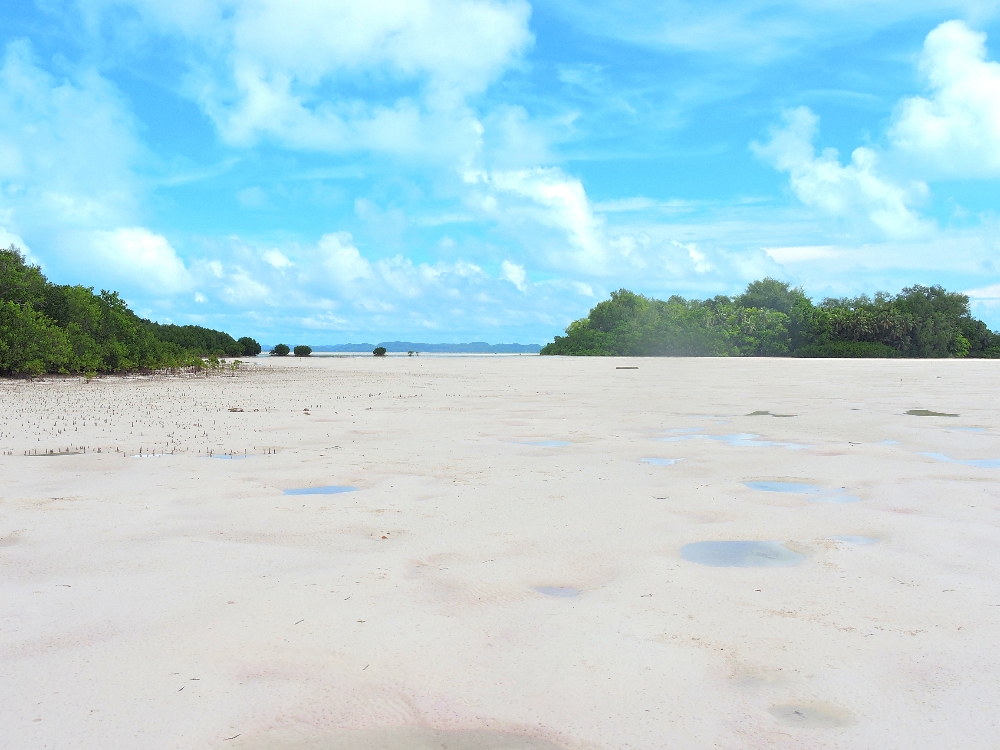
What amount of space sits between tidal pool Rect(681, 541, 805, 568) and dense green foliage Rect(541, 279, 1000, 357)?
5360cm

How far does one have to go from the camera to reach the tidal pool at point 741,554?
127 inches

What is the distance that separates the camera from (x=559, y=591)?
9.53 feet

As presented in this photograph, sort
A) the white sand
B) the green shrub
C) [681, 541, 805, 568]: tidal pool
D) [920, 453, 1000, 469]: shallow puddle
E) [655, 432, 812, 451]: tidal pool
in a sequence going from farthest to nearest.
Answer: the green shrub
[655, 432, 812, 451]: tidal pool
[920, 453, 1000, 469]: shallow puddle
[681, 541, 805, 568]: tidal pool
the white sand

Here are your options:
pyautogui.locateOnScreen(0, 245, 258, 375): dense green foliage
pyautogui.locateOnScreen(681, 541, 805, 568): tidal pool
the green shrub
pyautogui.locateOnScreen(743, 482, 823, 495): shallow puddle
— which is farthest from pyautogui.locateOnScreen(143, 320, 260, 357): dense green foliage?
the green shrub

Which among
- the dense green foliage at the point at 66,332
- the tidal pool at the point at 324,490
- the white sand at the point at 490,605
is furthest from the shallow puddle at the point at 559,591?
the dense green foliage at the point at 66,332

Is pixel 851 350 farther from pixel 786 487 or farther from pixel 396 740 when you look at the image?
pixel 396 740

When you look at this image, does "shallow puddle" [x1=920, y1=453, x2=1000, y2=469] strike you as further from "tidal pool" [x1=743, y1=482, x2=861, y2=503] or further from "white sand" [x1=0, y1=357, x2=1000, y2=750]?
"tidal pool" [x1=743, y1=482, x2=861, y2=503]

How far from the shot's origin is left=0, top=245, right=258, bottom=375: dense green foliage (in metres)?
16.5

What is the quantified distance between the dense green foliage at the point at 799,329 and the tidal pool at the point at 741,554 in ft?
176

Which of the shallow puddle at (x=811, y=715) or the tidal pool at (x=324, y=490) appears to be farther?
the tidal pool at (x=324, y=490)

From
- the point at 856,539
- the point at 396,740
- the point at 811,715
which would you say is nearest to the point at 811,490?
the point at 856,539

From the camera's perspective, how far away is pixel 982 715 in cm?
196

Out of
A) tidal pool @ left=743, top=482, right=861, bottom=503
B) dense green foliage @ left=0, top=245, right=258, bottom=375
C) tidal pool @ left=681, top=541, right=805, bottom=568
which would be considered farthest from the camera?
dense green foliage @ left=0, top=245, right=258, bottom=375

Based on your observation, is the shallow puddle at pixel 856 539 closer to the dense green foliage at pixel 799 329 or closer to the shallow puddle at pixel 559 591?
the shallow puddle at pixel 559 591
